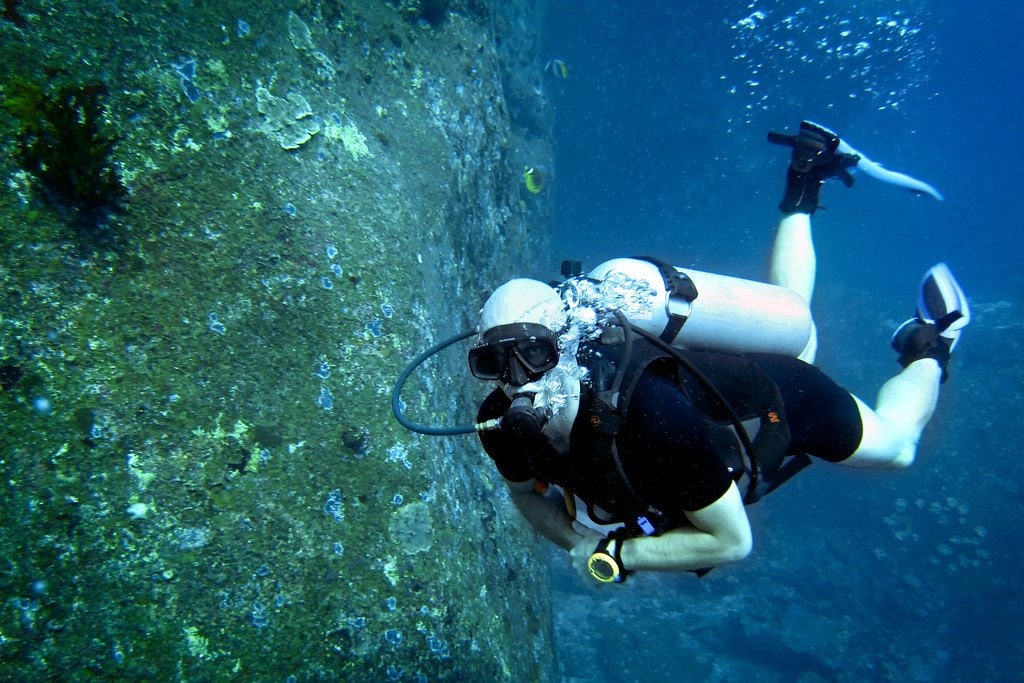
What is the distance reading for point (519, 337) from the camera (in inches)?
88.4

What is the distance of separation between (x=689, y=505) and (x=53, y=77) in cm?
413

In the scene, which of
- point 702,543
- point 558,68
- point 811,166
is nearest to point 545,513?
point 702,543

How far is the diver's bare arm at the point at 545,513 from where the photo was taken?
2.71 meters

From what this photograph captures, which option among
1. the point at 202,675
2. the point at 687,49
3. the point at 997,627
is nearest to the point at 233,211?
the point at 202,675

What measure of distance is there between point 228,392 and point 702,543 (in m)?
2.69

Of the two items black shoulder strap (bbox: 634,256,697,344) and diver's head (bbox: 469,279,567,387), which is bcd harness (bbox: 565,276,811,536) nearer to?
black shoulder strap (bbox: 634,256,697,344)

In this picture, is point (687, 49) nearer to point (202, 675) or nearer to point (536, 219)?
point (536, 219)

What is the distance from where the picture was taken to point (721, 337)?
302 centimetres

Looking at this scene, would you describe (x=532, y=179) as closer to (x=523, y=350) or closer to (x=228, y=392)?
(x=228, y=392)

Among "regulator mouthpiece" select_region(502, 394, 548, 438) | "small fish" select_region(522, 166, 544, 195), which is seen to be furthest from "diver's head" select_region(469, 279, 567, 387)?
"small fish" select_region(522, 166, 544, 195)

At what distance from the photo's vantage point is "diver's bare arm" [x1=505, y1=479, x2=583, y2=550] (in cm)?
271

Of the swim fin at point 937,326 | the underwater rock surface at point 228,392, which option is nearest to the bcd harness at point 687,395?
the underwater rock surface at point 228,392

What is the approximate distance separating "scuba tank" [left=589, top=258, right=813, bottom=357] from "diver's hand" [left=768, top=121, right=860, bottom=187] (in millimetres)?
1596

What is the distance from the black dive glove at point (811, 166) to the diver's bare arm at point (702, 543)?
9.90 ft
